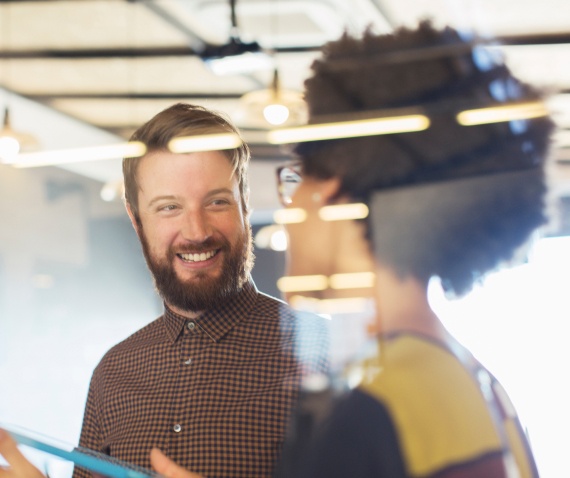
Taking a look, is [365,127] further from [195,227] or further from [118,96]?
[118,96]

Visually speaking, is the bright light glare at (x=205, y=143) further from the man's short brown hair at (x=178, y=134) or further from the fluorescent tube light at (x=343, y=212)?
the fluorescent tube light at (x=343, y=212)

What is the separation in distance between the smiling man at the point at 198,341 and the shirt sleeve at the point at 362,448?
0.26 m

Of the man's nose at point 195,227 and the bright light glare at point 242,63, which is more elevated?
the bright light glare at point 242,63

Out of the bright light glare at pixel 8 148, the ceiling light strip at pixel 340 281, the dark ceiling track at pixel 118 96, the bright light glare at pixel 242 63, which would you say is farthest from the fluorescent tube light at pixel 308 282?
the bright light glare at pixel 8 148

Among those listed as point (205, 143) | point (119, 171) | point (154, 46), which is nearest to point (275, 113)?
point (205, 143)

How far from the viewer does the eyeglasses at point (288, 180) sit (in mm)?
487

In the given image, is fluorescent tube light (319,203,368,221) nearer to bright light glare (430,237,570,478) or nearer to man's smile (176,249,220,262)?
bright light glare (430,237,570,478)

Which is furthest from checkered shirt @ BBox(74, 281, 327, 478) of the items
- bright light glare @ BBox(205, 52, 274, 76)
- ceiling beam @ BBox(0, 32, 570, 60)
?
ceiling beam @ BBox(0, 32, 570, 60)

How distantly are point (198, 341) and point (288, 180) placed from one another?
27cm

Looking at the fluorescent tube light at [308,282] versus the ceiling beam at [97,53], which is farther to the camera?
the ceiling beam at [97,53]

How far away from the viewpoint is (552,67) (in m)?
0.59

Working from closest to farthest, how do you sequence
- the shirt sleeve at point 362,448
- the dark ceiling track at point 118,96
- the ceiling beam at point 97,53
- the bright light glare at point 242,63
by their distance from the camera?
the shirt sleeve at point 362,448, the bright light glare at point 242,63, the dark ceiling track at point 118,96, the ceiling beam at point 97,53

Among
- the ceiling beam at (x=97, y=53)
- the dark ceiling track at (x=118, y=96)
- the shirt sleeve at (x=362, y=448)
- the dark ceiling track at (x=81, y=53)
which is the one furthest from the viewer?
A: the dark ceiling track at (x=81, y=53)

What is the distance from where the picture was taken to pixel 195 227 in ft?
2.43
